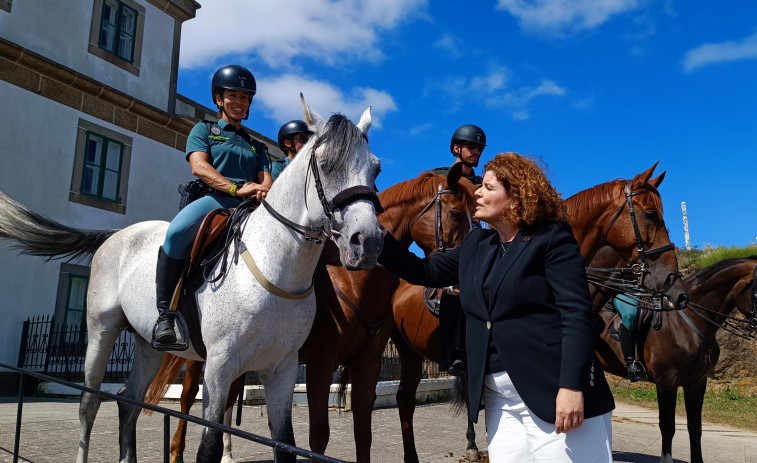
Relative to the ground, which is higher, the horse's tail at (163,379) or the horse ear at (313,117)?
the horse ear at (313,117)

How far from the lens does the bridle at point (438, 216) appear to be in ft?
15.5

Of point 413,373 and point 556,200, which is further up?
point 556,200

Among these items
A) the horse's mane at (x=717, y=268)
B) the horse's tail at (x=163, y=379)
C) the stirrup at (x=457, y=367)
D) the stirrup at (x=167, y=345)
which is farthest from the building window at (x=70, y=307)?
the horse's mane at (x=717, y=268)

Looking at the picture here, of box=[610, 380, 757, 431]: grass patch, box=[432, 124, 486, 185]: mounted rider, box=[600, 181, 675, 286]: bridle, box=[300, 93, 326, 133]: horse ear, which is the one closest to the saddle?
box=[300, 93, 326, 133]: horse ear

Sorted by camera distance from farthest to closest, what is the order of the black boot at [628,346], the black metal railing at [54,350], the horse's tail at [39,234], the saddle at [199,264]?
the black metal railing at [54,350] < the black boot at [628,346] < the horse's tail at [39,234] < the saddle at [199,264]

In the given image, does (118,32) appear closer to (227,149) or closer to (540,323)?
(227,149)

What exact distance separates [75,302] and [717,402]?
1527cm

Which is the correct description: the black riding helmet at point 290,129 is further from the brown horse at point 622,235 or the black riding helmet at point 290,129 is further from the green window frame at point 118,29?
the green window frame at point 118,29

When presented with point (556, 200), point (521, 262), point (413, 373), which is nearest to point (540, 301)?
point (521, 262)

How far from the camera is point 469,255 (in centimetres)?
289

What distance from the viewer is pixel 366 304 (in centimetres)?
445

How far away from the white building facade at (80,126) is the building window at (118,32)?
0.03m

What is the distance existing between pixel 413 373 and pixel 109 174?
11087 millimetres

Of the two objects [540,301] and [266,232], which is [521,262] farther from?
[266,232]
